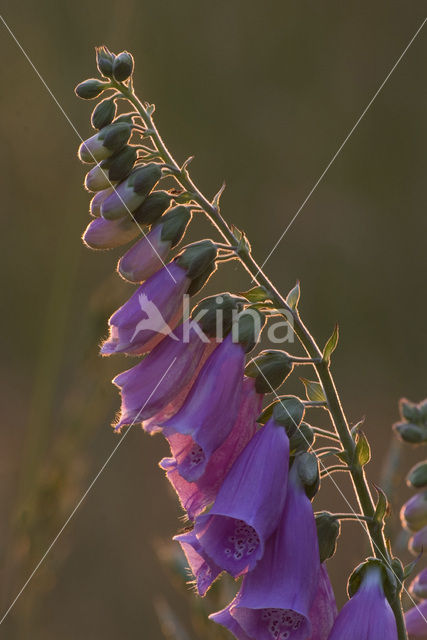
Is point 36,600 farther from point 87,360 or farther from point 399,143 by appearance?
point 399,143

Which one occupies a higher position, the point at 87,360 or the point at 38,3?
the point at 38,3

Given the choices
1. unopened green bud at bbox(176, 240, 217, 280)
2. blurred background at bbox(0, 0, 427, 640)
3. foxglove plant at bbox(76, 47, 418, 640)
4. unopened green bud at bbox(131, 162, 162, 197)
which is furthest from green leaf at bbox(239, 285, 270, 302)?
blurred background at bbox(0, 0, 427, 640)

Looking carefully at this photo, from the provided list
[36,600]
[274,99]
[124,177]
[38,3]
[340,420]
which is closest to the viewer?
[340,420]

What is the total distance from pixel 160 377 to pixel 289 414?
0.22 m

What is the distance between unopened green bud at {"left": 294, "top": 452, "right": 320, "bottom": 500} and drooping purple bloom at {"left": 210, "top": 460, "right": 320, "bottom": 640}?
0.07 ft

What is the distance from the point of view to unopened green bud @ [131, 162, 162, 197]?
144 cm

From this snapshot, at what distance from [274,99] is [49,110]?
4.08 feet

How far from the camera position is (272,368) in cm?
142

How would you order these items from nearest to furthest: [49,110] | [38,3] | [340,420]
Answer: [340,420] → [49,110] → [38,3]

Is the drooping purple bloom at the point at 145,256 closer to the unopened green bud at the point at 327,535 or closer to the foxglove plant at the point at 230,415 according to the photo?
the foxglove plant at the point at 230,415

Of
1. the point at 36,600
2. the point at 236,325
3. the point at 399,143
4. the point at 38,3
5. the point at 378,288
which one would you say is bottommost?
the point at 378,288

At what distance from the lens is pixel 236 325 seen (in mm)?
1440

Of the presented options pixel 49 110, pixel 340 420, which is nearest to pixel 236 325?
pixel 340 420

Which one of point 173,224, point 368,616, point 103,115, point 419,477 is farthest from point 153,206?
point 368,616
